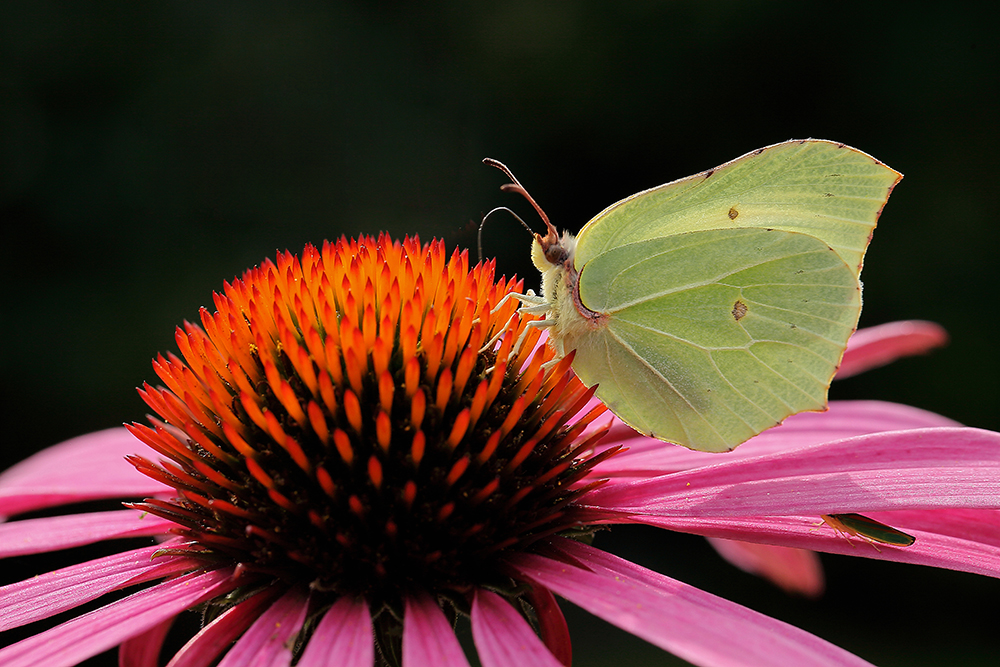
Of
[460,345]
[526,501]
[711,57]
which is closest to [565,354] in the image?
[460,345]

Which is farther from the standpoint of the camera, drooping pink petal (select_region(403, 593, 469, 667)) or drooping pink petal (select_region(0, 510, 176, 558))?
drooping pink petal (select_region(0, 510, 176, 558))

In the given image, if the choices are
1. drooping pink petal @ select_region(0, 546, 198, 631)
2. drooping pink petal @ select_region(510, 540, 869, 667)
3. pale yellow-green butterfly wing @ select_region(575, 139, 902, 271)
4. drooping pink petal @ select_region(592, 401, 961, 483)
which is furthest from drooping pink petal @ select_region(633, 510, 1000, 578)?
drooping pink petal @ select_region(0, 546, 198, 631)

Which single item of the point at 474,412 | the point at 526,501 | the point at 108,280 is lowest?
the point at 526,501

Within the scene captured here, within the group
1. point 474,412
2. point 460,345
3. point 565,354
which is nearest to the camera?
point 474,412

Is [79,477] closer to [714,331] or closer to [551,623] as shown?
[551,623]

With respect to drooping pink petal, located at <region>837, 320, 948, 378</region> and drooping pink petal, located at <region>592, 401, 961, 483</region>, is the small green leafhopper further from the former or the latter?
drooping pink petal, located at <region>837, 320, 948, 378</region>

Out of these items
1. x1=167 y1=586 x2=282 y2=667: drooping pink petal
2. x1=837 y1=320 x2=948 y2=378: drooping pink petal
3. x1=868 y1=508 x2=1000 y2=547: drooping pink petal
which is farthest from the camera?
x1=837 y1=320 x2=948 y2=378: drooping pink petal

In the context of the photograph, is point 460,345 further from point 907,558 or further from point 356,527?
point 907,558
